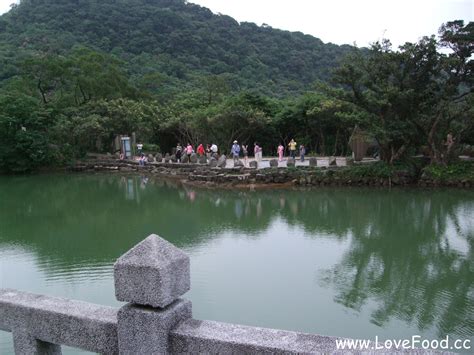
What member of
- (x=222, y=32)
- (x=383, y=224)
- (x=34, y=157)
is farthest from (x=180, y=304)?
(x=222, y=32)

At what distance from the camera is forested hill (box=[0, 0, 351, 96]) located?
166 ft

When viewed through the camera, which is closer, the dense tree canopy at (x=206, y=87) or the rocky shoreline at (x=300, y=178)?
the dense tree canopy at (x=206, y=87)

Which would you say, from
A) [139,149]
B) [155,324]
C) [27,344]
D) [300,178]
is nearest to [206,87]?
[139,149]

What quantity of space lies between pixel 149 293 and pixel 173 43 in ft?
193

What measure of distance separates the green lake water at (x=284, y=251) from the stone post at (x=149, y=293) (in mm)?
4250

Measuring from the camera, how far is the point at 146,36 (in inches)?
2265

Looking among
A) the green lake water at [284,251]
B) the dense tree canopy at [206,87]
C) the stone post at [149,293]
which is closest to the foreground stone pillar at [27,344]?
the stone post at [149,293]

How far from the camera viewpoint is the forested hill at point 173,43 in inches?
1997

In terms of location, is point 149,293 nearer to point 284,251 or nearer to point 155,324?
point 155,324

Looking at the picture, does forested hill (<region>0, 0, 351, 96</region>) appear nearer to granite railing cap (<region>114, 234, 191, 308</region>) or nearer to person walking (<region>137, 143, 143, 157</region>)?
person walking (<region>137, 143, 143, 157</region>)

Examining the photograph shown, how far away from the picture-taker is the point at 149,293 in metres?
2.47

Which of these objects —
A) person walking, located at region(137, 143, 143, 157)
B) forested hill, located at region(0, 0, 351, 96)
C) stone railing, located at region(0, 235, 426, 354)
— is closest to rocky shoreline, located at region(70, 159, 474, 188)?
person walking, located at region(137, 143, 143, 157)

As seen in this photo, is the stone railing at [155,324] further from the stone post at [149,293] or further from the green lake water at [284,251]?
the green lake water at [284,251]

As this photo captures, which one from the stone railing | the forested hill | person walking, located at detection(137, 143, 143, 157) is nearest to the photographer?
the stone railing
